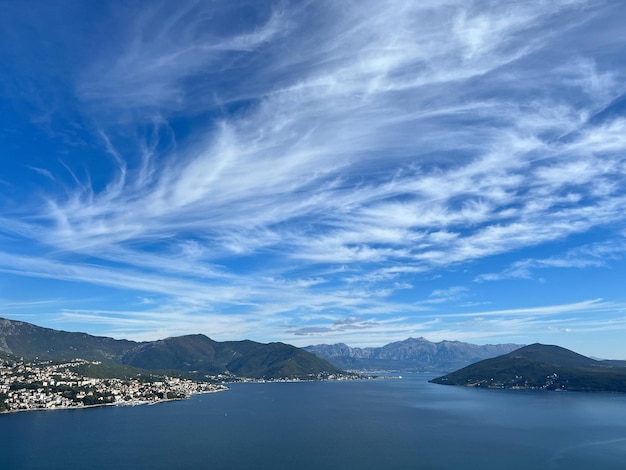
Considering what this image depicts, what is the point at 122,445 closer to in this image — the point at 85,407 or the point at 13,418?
the point at 13,418

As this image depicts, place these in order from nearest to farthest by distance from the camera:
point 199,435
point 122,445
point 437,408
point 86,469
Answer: point 86,469
point 122,445
point 199,435
point 437,408

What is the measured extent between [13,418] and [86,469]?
81.8 m

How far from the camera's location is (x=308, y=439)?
4742 inches

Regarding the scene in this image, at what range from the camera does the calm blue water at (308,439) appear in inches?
3698

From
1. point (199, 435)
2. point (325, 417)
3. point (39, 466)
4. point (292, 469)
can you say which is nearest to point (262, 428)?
point (199, 435)

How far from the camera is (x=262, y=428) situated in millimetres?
138750

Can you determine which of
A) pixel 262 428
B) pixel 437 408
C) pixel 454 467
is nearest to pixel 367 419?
pixel 262 428

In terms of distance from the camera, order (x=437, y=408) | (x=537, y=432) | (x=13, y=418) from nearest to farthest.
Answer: (x=537, y=432) < (x=13, y=418) < (x=437, y=408)

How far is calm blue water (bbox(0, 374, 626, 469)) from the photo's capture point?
9394 centimetres

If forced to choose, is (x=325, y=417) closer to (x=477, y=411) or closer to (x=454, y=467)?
(x=477, y=411)

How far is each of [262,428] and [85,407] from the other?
86.2 m

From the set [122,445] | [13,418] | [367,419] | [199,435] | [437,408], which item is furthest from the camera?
[437,408]

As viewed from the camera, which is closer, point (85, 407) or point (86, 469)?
point (86, 469)

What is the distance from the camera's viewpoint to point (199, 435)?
12156 cm
